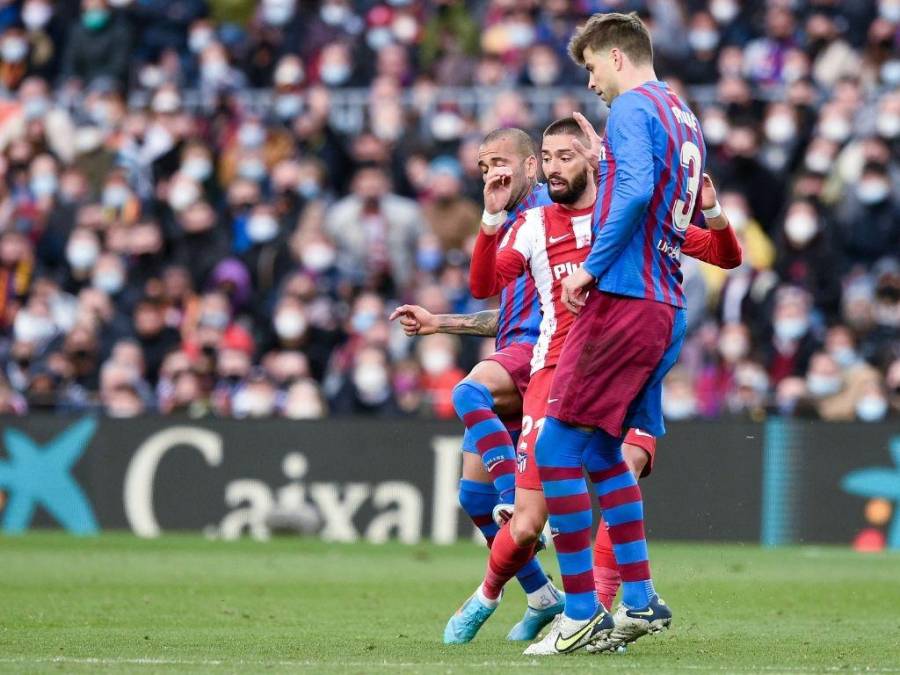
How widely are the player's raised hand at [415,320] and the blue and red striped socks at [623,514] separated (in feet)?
3.61

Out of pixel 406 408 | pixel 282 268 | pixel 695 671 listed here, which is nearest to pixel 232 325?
pixel 282 268

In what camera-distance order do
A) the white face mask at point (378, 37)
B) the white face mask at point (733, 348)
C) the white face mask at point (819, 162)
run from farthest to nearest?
the white face mask at point (378, 37), the white face mask at point (819, 162), the white face mask at point (733, 348)

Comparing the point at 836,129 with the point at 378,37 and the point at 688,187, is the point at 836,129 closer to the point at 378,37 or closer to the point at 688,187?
the point at 378,37

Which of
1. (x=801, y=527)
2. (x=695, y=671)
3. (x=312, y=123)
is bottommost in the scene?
(x=801, y=527)

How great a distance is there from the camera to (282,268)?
766 inches

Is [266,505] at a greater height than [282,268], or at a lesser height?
lesser

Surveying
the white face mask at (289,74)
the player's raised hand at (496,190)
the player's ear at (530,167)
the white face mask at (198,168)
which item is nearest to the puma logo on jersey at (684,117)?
the player's raised hand at (496,190)

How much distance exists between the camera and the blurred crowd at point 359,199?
58.5 ft

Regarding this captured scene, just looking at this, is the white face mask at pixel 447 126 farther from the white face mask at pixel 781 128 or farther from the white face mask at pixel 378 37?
the white face mask at pixel 781 128

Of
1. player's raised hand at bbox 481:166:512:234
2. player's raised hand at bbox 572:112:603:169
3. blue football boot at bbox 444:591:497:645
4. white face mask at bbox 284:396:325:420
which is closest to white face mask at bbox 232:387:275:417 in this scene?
white face mask at bbox 284:396:325:420

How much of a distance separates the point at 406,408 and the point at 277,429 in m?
1.21

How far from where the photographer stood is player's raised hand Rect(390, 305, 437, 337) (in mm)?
8859

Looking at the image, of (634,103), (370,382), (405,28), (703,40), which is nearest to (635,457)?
(634,103)

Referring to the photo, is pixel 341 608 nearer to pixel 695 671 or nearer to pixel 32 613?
pixel 32 613
